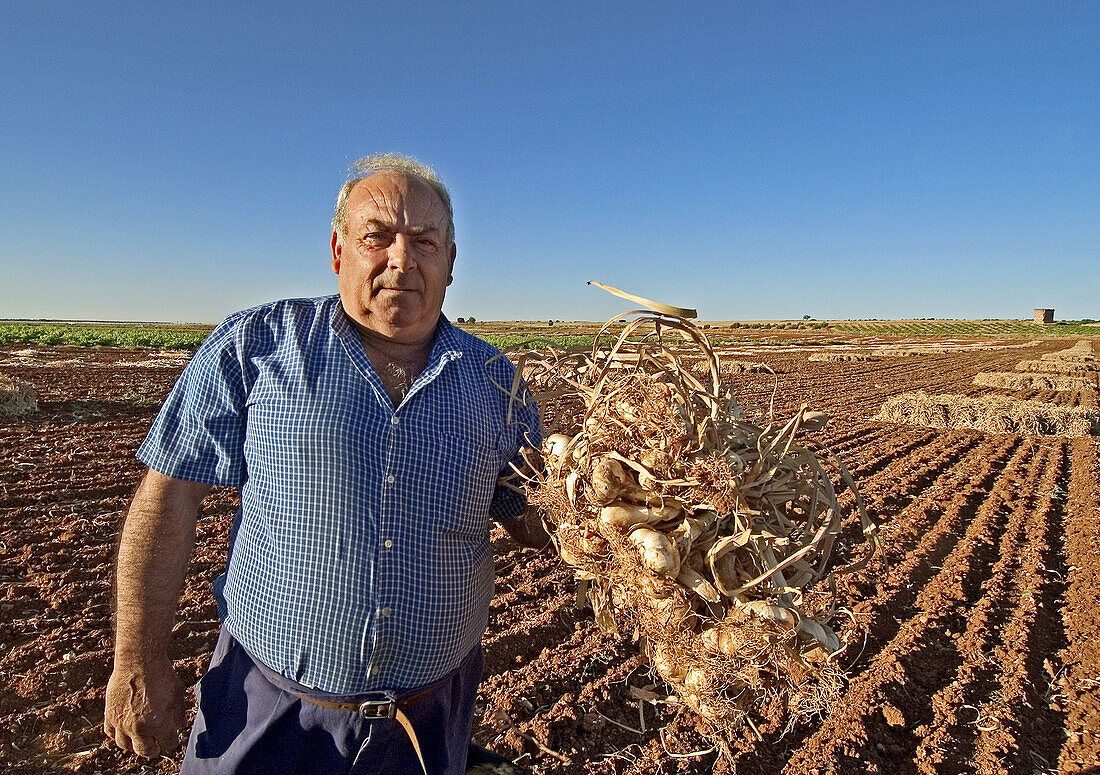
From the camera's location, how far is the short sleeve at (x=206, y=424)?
1562mm

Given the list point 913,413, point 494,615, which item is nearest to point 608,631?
point 494,615

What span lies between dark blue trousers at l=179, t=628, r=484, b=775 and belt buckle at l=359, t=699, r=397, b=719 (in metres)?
0.02

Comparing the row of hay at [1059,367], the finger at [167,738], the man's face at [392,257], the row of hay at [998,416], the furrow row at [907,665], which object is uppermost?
the man's face at [392,257]

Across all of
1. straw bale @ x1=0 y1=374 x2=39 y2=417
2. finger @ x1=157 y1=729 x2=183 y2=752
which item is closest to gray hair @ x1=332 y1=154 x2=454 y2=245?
finger @ x1=157 y1=729 x2=183 y2=752

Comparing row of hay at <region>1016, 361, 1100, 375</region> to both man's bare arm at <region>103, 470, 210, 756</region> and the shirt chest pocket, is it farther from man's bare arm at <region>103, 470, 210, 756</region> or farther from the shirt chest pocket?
man's bare arm at <region>103, 470, 210, 756</region>

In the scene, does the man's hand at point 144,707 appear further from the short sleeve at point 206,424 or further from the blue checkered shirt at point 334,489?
the short sleeve at point 206,424

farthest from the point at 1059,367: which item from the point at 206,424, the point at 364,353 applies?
the point at 206,424

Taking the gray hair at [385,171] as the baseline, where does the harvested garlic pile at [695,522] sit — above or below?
below

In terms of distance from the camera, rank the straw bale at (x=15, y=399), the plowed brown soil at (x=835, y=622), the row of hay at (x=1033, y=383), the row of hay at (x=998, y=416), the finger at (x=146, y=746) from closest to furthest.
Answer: the finger at (x=146, y=746), the plowed brown soil at (x=835, y=622), the straw bale at (x=15, y=399), the row of hay at (x=998, y=416), the row of hay at (x=1033, y=383)

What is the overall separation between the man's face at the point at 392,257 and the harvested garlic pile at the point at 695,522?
1.57 ft

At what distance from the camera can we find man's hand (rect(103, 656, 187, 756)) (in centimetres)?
161

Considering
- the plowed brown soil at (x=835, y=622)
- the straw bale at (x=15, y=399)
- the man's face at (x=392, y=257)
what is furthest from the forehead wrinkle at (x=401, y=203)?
the straw bale at (x=15, y=399)

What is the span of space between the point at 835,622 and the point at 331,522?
3.28 metres

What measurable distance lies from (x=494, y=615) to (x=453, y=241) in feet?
8.99
